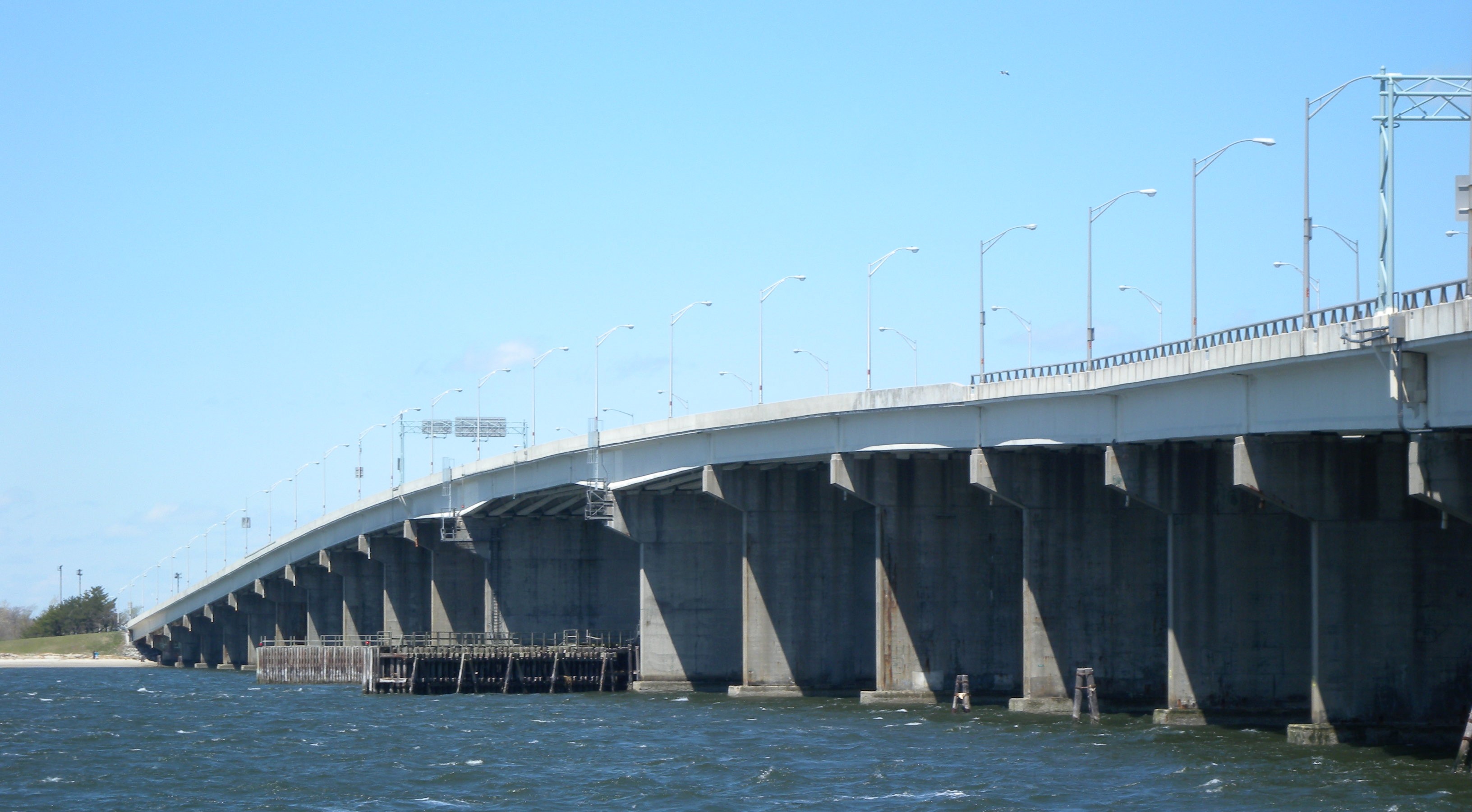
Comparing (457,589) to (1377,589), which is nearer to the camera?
(1377,589)

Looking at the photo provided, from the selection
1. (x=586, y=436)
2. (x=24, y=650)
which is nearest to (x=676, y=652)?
(x=586, y=436)

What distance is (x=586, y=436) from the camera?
265 ft

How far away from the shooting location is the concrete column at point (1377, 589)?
43.2 metres

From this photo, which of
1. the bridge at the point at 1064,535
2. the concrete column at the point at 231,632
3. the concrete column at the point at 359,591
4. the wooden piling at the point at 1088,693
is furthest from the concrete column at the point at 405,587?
the wooden piling at the point at 1088,693

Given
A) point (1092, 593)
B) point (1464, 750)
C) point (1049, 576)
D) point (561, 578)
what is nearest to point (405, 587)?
point (561, 578)

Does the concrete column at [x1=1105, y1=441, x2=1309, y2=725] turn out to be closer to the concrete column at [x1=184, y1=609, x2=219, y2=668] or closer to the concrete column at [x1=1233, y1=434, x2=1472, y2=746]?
the concrete column at [x1=1233, y1=434, x2=1472, y2=746]

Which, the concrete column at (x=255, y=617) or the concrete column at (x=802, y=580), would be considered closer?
the concrete column at (x=802, y=580)

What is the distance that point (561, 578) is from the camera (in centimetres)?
9356

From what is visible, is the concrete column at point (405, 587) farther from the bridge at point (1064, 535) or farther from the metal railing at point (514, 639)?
the bridge at point (1064, 535)

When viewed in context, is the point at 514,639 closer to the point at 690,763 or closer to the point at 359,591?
the point at 359,591

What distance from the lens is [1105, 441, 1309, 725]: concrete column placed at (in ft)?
166

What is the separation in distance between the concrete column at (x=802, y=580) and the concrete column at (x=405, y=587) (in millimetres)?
41028

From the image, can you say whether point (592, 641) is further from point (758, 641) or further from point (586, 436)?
point (758, 641)

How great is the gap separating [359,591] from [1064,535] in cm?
7065
